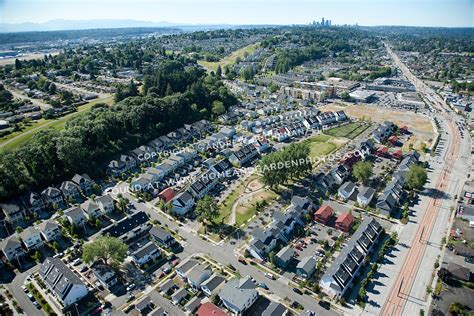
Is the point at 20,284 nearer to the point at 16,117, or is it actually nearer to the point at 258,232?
the point at 258,232

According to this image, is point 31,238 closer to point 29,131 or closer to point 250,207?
point 250,207

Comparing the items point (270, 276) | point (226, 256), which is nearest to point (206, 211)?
point (226, 256)

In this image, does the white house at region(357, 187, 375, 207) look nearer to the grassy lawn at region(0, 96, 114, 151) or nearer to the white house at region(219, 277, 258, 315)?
the white house at region(219, 277, 258, 315)

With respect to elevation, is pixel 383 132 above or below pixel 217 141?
above

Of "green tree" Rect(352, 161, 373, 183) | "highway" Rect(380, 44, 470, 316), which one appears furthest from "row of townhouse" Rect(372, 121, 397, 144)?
"green tree" Rect(352, 161, 373, 183)

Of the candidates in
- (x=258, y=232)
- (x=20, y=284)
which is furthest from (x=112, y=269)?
(x=258, y=232)
